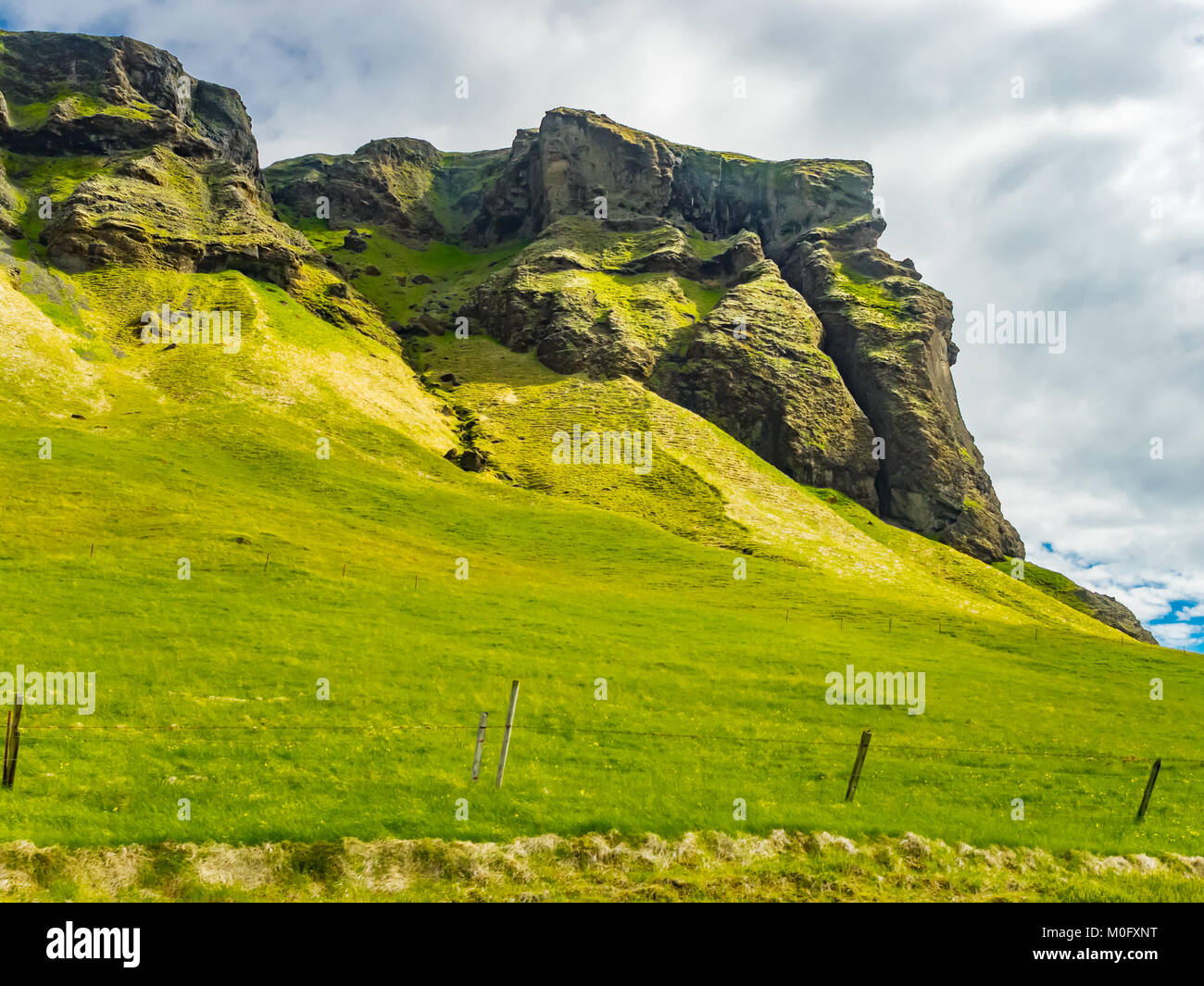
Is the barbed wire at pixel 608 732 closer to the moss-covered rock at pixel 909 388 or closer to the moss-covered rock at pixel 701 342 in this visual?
the moss-covered rock at pixel 701 342

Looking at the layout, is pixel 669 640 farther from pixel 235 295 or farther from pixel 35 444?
→ pixel 235 295

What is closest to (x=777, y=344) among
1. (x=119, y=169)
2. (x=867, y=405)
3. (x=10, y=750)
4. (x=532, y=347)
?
(x=867, y=405)

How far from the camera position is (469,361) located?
5472 inches

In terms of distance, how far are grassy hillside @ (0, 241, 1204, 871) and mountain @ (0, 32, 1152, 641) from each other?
1333 mm

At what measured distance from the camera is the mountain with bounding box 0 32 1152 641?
92.6 m

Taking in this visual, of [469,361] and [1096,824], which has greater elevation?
[469,361]

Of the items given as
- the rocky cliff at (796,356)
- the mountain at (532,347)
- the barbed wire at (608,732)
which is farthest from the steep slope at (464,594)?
the rocky cliff at (796,356)

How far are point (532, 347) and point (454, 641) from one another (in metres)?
110

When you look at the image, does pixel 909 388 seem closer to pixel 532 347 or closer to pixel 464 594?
pixel 532 347

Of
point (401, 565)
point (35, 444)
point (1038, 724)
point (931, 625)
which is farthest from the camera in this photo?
point (35, 444)

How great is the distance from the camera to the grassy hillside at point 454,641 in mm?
21406

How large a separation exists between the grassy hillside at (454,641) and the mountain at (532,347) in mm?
1333
